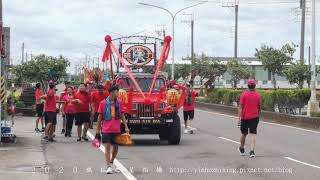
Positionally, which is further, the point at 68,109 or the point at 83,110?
the point at 68,109

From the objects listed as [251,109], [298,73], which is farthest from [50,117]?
[298,73]

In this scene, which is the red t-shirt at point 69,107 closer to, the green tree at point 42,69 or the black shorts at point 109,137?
the black shorts at point 109,137

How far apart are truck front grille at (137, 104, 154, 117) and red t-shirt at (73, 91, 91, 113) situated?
233 cm

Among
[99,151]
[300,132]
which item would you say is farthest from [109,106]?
[300,132]

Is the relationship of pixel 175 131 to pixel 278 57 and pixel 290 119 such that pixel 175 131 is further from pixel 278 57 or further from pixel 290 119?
pixel 278 57

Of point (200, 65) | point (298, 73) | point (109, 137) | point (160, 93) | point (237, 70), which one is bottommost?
point (109, 137)

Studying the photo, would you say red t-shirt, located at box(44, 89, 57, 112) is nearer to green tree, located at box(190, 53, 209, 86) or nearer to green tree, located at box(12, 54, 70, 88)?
green tree, located at box(12, 54, 70, 88)

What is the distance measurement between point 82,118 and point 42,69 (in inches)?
1752

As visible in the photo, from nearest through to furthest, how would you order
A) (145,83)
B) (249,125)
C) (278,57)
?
(249,125)
(145,83)
(278,57)

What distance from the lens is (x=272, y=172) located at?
12.2m

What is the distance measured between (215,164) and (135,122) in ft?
14.5

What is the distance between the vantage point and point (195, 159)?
14.5 metres

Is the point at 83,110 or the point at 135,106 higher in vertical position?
the point at 135,106

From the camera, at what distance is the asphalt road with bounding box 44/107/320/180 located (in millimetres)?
12008
